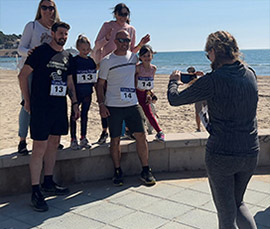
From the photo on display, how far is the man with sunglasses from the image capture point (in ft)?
16.8

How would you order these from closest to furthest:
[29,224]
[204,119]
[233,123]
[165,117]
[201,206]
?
[233,123] < [204,119] < [29,224] < [201,206] < [165,117]

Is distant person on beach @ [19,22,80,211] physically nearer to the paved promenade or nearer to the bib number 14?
the paved promenade

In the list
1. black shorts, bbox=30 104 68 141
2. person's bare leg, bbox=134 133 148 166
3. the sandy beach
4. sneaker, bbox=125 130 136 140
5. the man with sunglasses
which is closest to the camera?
black shorts, bbox=30 104 68 141

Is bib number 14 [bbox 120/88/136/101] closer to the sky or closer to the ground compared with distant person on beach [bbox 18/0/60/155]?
closer to the ground

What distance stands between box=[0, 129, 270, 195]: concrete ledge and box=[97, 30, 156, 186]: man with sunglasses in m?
0.27

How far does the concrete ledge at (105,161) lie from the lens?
4.83 meters

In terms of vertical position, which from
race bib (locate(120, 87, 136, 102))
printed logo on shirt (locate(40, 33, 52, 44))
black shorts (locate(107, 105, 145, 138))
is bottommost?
black shorts (locate(107, 105, 145, 138))

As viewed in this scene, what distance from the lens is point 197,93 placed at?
2969 millimetres

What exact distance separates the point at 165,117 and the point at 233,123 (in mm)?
8425

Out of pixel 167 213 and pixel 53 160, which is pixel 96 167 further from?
pixel 167 213

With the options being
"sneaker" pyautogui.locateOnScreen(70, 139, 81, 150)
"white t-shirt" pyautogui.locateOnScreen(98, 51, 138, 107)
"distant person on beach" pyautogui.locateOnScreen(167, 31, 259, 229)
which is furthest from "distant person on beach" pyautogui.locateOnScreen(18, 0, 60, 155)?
"distant person on beach" pyautogui.locateOnScreen(167, 31, 259, 229)

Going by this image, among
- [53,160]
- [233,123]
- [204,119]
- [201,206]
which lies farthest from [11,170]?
[233,123]

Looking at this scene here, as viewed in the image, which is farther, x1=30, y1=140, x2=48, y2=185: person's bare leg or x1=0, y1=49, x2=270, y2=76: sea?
x1=0, y1=49, x2=270, y2=76: sea

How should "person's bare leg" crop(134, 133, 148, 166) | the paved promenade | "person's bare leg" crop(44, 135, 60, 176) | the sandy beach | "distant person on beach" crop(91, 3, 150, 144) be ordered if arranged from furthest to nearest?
the sandy beach < "distant person on beach" crop(91, 3, 150, 144) < "person's bare leg" crop(134, 133, 148, 166) < "person's bare leg" crop(44, 135, 60, 176) < the paved promenade
